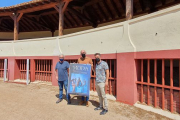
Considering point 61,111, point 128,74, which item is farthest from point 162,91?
point 61,111

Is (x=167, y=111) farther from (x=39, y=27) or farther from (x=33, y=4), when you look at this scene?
(x=39, y=27)

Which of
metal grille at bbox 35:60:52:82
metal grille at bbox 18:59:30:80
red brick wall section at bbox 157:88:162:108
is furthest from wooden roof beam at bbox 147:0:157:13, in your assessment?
metal grille at bbox 18:59:30:80

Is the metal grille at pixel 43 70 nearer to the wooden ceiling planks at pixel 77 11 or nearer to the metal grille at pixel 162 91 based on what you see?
the wooden ceiling planks at pixel 77 11

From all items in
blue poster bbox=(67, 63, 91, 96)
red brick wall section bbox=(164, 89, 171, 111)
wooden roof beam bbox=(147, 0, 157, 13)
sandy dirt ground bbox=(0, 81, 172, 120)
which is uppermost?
wooden roof beam bbox=(147, 0, 157, 13)

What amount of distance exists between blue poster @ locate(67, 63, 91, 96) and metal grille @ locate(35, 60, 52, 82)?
13.6 feet

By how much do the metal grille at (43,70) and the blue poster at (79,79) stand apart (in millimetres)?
4143

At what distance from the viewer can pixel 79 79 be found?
4.36 metres

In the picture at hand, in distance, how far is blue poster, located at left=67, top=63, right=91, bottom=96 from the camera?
14.0 feet

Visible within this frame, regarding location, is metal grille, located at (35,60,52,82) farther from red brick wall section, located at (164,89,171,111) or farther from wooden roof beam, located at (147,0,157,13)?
wooden roof beam, located at (147,0,157,13)

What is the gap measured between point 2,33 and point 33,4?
27.1 feet

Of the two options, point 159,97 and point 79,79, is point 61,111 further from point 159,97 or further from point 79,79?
point 159,97

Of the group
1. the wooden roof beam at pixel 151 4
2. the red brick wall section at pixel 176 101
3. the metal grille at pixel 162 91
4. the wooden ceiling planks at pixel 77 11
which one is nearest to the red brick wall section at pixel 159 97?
the metal grille at pixel 162 91

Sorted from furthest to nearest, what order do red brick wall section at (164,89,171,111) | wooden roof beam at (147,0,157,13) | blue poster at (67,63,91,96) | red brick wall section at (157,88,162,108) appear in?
wooden roof beam at (147,0,157,13)
blue poster at (67,63,91,96)
red brick wall section at (157,88,162,108)
red brick wall section at (164,89,171,111)

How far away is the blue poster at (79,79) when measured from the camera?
425cm
